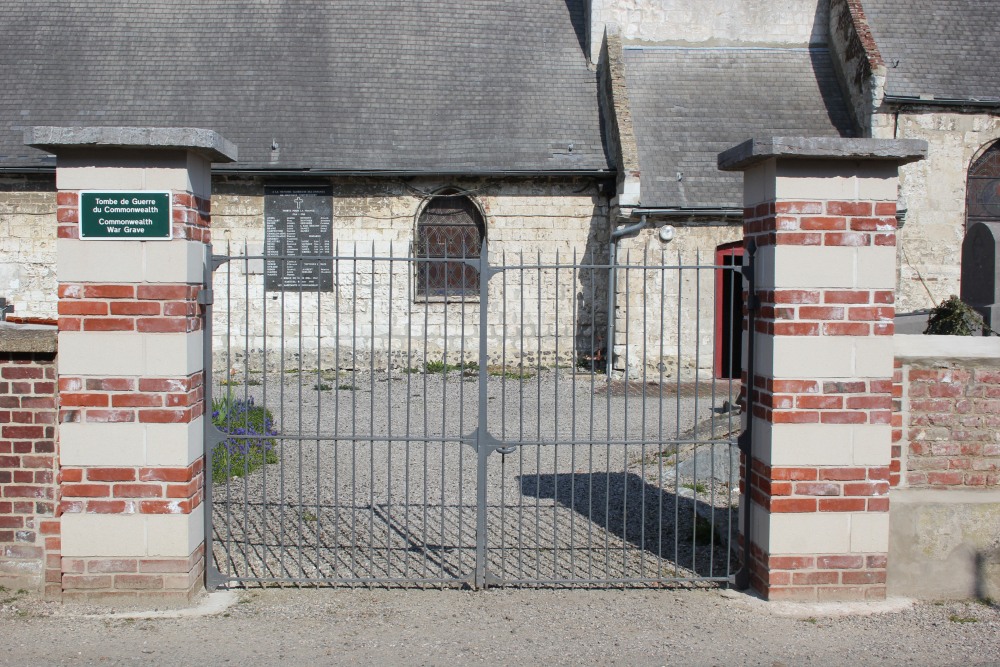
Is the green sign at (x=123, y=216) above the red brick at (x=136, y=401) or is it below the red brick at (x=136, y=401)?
above

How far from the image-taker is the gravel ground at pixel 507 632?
13.8 feet

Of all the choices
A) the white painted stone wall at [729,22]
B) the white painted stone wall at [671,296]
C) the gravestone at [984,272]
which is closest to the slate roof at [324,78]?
the white painted stone wall at [729,22]

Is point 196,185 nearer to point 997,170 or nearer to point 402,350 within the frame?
point 402,350

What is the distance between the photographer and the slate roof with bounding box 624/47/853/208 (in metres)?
A: 14.2

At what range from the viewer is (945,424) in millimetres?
5086

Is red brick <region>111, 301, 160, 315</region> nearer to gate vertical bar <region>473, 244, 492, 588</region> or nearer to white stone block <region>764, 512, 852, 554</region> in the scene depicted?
gate vertical bar <region>473, 244, 492, 588</region>

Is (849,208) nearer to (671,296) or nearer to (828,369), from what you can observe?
(828,369)

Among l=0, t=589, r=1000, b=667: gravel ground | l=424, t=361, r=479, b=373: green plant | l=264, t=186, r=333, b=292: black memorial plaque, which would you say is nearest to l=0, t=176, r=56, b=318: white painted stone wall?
l=264, t=186, r=333, b=292: black memorial plaque

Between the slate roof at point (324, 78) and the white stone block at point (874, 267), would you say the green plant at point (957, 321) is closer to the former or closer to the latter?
the white stone block at point (874, 267)

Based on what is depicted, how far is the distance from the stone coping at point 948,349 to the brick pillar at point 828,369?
351 millimetres

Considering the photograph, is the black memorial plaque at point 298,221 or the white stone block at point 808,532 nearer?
the white stone block at point 808,532

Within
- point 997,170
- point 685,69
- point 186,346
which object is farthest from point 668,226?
point 186,346

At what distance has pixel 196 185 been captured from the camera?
191 inches

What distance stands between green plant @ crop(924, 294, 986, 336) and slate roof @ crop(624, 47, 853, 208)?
15.2 feet
